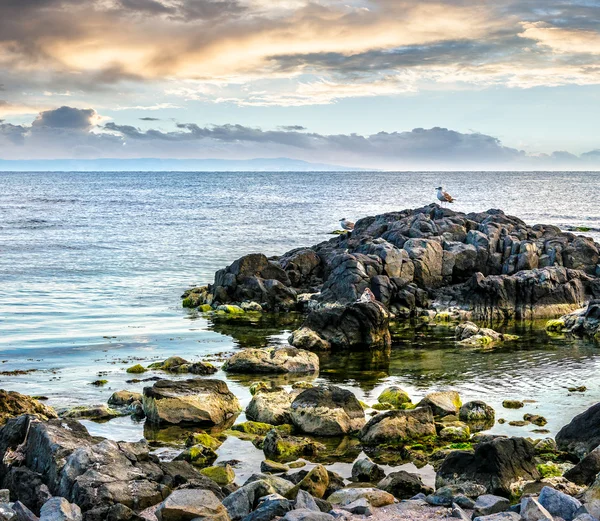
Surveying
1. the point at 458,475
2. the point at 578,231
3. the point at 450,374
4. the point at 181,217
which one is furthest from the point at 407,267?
the point at 181,217

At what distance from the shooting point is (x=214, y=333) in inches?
1460

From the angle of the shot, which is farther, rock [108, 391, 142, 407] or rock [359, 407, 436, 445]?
rock [108, 391, 142, 407]

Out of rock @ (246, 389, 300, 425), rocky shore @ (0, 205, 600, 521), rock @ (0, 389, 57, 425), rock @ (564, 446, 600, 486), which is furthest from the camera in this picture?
rock @ (246, 389, 300, 425)

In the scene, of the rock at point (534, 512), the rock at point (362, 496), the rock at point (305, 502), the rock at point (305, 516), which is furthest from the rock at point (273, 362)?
the rock at point (534, 512)

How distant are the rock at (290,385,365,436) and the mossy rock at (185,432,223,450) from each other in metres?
2.50

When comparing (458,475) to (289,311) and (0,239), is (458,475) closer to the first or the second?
(289,311)

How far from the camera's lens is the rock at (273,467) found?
18.2 meters

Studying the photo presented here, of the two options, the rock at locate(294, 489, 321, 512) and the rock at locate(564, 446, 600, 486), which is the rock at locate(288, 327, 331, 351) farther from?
the rock at locate(294, 489, 321, 512)

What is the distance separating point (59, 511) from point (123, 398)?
35.4 ft

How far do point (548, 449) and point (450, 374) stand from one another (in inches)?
368

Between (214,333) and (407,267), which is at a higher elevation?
(407,267)

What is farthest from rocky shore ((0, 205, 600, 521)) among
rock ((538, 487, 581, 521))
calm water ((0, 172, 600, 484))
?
calm water ((0, 172, 600, 484))

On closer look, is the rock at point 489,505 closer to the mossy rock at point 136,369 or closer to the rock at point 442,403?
the rock at point 442,403

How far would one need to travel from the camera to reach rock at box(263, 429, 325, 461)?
19.6 metres
